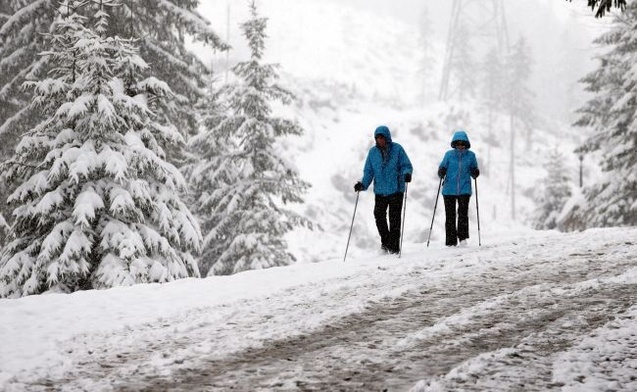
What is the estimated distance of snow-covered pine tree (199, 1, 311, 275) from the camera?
14.0 meters

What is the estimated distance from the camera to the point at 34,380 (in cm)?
340

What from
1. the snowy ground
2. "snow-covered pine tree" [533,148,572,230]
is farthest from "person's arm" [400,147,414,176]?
"snow-covered pine tree" [533,148,572,230]

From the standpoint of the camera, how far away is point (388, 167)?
8.44 meters

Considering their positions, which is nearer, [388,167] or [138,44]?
[388,167]

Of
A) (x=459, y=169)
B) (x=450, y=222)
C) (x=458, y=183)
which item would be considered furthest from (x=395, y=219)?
(x=459, y=169)

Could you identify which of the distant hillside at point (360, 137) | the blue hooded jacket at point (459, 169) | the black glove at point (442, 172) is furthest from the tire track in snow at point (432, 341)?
the distant hillside at point (360, 137)

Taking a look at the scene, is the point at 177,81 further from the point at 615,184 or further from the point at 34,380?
the point at 615,184

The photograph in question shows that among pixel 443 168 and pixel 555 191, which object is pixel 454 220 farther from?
pixel 555 191

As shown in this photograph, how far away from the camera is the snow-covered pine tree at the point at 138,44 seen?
12.8 meters

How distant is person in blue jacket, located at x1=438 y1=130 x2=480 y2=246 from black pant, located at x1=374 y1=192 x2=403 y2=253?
3.39ft

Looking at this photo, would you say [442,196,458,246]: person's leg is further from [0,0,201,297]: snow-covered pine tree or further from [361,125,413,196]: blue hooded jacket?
[0,0,201,297]: snow-covered pine tree

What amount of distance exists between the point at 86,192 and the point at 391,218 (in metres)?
5.05

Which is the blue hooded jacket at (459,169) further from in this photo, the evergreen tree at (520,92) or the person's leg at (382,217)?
the evergreen tree at (520,92)

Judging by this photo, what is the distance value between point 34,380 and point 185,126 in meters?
11.4
